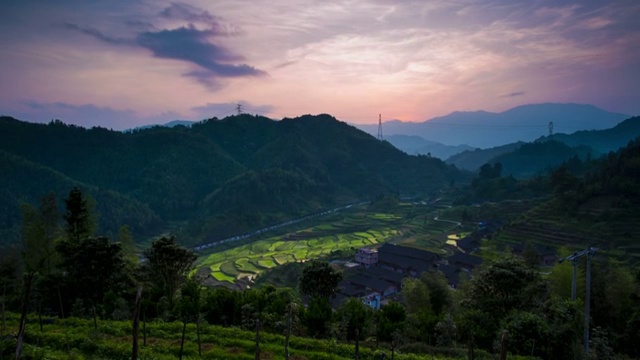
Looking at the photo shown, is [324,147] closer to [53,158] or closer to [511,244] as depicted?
[53,158]

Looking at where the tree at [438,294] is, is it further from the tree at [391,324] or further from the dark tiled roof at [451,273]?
the dark tiled roof at [451,273]

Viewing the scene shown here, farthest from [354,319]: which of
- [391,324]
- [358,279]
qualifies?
[358,279]

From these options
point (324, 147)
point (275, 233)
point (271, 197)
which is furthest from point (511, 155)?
point (275, 233)

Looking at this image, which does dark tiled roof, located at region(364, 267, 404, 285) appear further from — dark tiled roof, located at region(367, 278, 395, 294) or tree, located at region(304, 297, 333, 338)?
tree, located at region(304, 297, 333, 338)

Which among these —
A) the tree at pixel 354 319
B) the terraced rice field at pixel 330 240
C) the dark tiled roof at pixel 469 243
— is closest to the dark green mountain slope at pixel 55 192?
the terraced rice field at pixel 330 240

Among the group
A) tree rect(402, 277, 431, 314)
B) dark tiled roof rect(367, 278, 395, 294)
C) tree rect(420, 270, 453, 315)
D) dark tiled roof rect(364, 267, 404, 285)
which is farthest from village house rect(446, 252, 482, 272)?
tree rect(402, 277, 431, 314)
